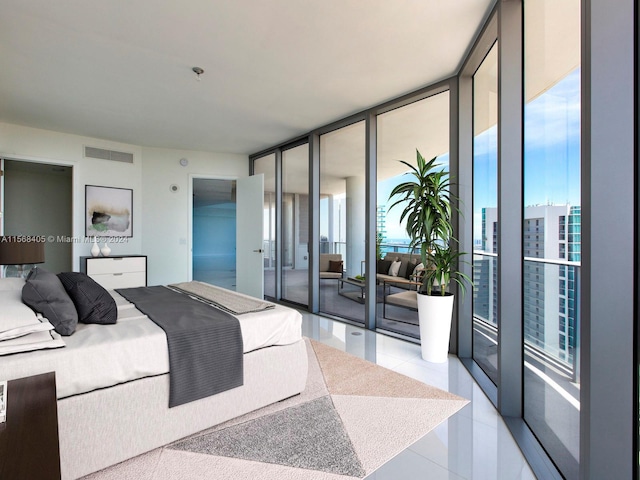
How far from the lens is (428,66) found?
3.09 meters

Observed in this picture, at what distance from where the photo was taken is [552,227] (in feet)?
6.42

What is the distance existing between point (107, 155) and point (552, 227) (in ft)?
19.5

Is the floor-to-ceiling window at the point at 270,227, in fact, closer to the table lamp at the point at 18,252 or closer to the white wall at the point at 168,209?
the white wall at the point at 168,209

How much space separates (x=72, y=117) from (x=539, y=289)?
539 cm

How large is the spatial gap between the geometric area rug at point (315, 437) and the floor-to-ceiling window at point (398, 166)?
5.14 feet

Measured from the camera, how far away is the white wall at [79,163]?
4625 mm

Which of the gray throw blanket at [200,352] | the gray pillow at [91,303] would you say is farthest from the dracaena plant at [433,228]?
the gray pillow at [91,303]

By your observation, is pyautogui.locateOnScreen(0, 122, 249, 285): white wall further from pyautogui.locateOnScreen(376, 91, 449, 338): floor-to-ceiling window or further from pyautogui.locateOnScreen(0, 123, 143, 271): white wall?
pyautogui.locateOnScreen(376, 91, 449, 338): floor-to-ceiling window

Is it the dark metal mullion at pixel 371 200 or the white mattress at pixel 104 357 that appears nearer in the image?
the white mattress at pixel 104 357

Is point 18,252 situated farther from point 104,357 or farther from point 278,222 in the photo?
point 278,222

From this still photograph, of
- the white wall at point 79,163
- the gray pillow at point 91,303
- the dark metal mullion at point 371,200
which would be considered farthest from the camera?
the white wall at point 79,163

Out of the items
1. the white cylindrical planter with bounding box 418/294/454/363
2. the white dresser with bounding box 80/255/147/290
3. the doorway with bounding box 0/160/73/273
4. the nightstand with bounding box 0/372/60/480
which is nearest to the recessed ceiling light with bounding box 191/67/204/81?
the nightstand with bounding box 0/372/60/480

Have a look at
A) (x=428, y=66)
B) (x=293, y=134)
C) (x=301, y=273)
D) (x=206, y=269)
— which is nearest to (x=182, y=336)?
(x=428, y=66)

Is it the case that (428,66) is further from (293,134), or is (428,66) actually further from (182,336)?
(182,336)
